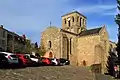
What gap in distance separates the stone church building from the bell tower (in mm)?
2736

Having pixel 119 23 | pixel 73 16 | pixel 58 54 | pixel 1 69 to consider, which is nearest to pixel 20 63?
pixel 1 69

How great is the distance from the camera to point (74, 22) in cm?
9075

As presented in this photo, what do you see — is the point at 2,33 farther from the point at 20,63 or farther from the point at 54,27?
the point at 20,63

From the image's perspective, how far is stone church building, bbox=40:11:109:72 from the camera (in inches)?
3147

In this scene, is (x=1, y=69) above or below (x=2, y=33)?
below

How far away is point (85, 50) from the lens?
82.9 m

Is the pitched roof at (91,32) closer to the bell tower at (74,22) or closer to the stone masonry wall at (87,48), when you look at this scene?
the stone masonry wall at (87,48)

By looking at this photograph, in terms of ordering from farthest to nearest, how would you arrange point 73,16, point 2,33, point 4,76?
point 73,16
point 2,33
point 4,76

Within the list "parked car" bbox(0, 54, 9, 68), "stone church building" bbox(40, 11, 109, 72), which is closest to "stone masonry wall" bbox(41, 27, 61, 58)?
"stone church building" bbox(40, 11, 109, 72)

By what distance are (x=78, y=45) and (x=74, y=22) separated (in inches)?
351

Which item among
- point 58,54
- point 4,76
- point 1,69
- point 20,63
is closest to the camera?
point 4,76

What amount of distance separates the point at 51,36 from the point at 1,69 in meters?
52.1

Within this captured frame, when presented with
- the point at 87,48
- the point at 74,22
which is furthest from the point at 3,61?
the point at 74,22

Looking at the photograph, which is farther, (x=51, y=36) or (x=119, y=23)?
(x=51, y=36)
